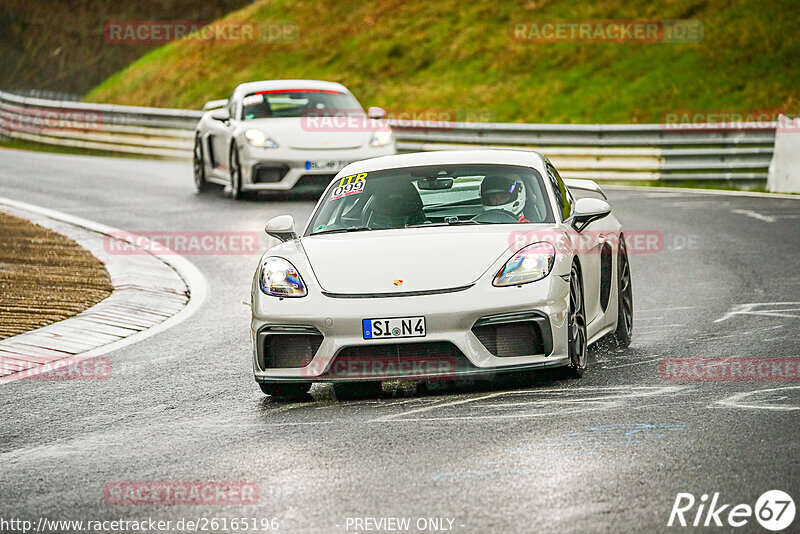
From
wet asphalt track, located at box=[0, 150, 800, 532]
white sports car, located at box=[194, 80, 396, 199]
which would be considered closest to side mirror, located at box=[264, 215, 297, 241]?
wet asphalt track, located at box=[0, 150, 800, 532]

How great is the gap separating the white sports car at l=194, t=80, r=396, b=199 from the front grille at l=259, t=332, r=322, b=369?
10.2 m

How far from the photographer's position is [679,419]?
20.9 feet

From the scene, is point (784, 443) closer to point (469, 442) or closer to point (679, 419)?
point (679, 419)

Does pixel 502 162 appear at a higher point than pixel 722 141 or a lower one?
higher

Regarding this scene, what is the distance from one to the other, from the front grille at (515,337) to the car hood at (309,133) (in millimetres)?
10699

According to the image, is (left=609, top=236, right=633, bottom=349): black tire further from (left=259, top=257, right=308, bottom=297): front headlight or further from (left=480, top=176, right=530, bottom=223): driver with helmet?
(left=259, top=257, right=308, bottom=297): front headlight

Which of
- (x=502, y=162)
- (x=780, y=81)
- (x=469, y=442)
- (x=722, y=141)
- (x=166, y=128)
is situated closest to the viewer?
(x=469, y=442)

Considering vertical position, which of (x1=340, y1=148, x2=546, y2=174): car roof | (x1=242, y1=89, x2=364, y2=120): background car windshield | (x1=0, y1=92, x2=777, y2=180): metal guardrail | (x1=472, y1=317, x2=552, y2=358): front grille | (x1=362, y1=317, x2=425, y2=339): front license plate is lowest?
(x1=0, y1=92, x2=777, y2=180): metal guardrail

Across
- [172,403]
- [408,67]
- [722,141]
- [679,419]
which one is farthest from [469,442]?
[408,67]

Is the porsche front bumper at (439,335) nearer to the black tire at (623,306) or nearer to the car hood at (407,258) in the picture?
the car hood at (407,258)

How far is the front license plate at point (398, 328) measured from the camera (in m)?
6.93

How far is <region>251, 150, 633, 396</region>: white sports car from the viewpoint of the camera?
22.9ft

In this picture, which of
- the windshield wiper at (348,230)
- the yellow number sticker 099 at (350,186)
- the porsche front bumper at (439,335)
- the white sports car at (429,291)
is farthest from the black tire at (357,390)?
the yellow number sticker 099 at (350,186)

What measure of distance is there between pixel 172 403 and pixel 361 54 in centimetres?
3555
